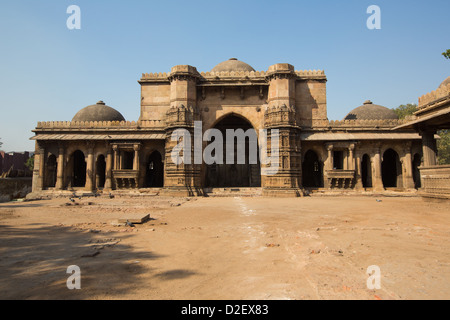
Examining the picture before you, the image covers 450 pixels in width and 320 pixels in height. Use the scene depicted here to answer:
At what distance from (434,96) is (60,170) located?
85.4ft

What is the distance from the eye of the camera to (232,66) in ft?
76.4

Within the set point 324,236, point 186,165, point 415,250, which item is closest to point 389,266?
point 415,250

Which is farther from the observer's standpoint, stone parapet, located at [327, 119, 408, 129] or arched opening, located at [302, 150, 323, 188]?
arched opening, located at [302, 150, 323, 188]

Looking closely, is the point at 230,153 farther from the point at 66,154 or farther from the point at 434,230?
the point at 434,230

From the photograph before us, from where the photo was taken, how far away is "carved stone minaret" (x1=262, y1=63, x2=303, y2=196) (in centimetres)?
1812

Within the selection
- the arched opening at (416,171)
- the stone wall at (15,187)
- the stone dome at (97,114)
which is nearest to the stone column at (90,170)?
the stone dome at (97,114)

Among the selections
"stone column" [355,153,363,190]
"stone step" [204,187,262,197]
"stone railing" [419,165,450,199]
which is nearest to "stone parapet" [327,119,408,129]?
"stone column" [355,153,363,190]

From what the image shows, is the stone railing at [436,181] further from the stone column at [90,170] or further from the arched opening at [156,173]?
the stone column at [90,170]

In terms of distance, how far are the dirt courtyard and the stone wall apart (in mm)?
20314

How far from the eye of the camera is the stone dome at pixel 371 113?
23.6 m

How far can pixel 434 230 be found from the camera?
6.20 m

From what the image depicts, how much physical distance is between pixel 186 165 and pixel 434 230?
48.6ft

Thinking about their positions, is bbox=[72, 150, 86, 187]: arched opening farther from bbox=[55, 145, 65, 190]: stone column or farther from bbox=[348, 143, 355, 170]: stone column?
bbox=[348, 143, 355, 170]: stone column

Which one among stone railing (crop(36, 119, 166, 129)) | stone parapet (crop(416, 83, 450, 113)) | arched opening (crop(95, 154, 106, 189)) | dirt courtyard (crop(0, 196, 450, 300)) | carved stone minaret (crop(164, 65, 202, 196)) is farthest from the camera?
arched opening (crop(95, 154, 106, 189))
